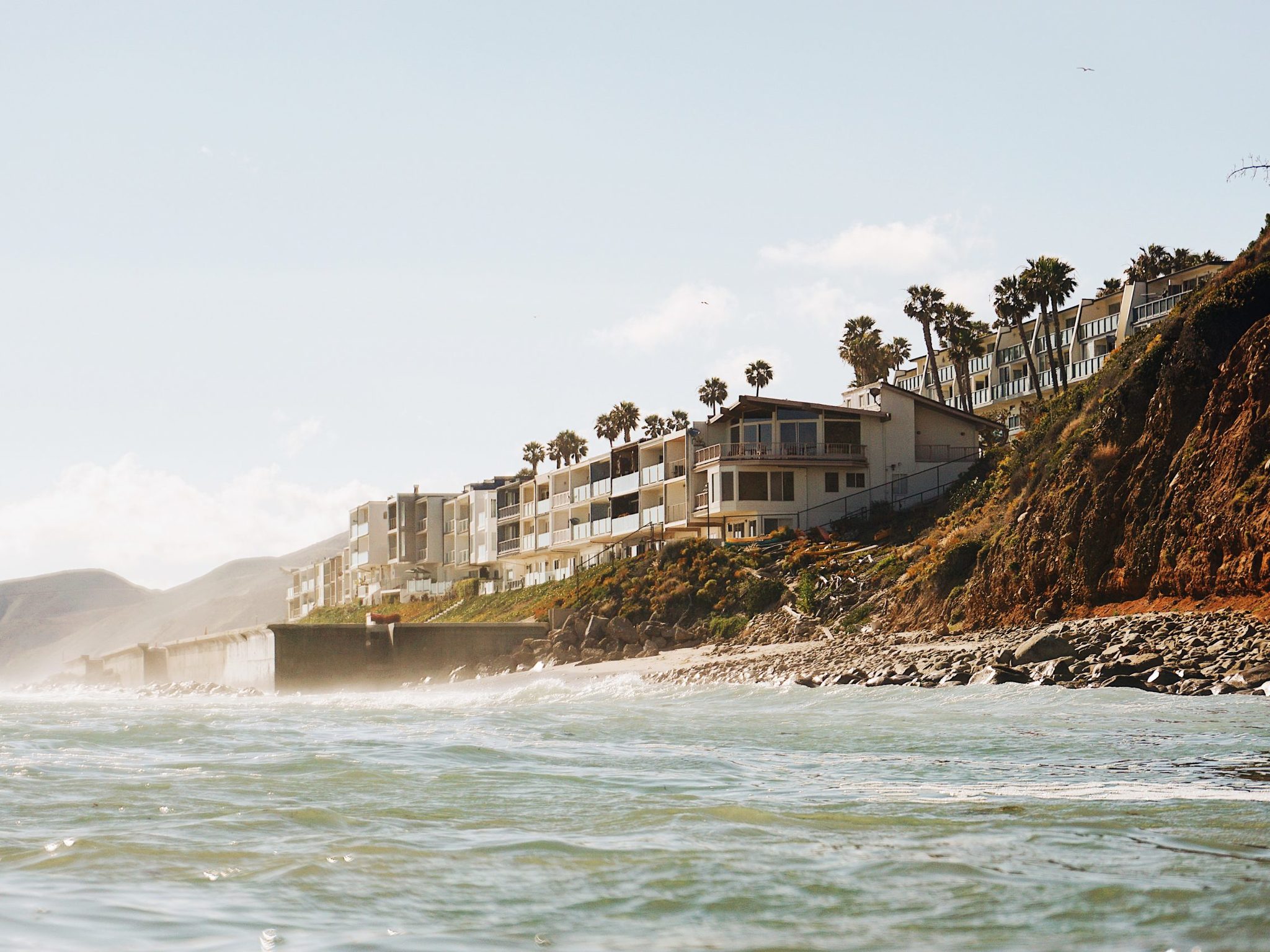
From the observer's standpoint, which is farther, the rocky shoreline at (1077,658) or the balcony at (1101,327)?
the balcony at (1101,327)

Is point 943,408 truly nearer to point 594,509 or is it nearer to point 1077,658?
point 594,509

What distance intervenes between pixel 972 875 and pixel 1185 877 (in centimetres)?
132

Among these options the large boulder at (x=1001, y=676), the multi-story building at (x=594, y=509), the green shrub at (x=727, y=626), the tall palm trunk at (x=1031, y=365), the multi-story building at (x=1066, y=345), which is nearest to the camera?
the large boulder at (x=1001, y=676)

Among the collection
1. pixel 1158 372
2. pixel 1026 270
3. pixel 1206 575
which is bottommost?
pixel 1206 575

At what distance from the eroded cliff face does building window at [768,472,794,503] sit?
74.3 feet

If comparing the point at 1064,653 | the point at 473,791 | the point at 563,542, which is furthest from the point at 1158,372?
the point at 563,542

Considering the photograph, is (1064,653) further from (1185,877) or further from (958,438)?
(958,438)

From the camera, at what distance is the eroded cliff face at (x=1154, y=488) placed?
30312mm

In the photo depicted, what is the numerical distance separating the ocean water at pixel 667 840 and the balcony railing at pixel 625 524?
53.7m

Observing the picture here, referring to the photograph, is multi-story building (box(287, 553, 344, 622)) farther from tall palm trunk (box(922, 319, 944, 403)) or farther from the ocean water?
the ocean water

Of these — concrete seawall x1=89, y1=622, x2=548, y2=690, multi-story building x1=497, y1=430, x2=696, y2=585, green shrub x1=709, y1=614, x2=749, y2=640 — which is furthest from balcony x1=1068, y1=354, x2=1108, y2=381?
concrete seawall x1=89, y1=622, x2=548, y2=690

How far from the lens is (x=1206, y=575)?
98.4ft

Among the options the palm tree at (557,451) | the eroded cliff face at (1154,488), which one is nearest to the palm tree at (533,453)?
the palm tree at (557,451)

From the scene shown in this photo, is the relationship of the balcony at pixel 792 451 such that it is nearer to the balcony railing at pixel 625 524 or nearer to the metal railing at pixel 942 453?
the metal railing at pixel 942 453
